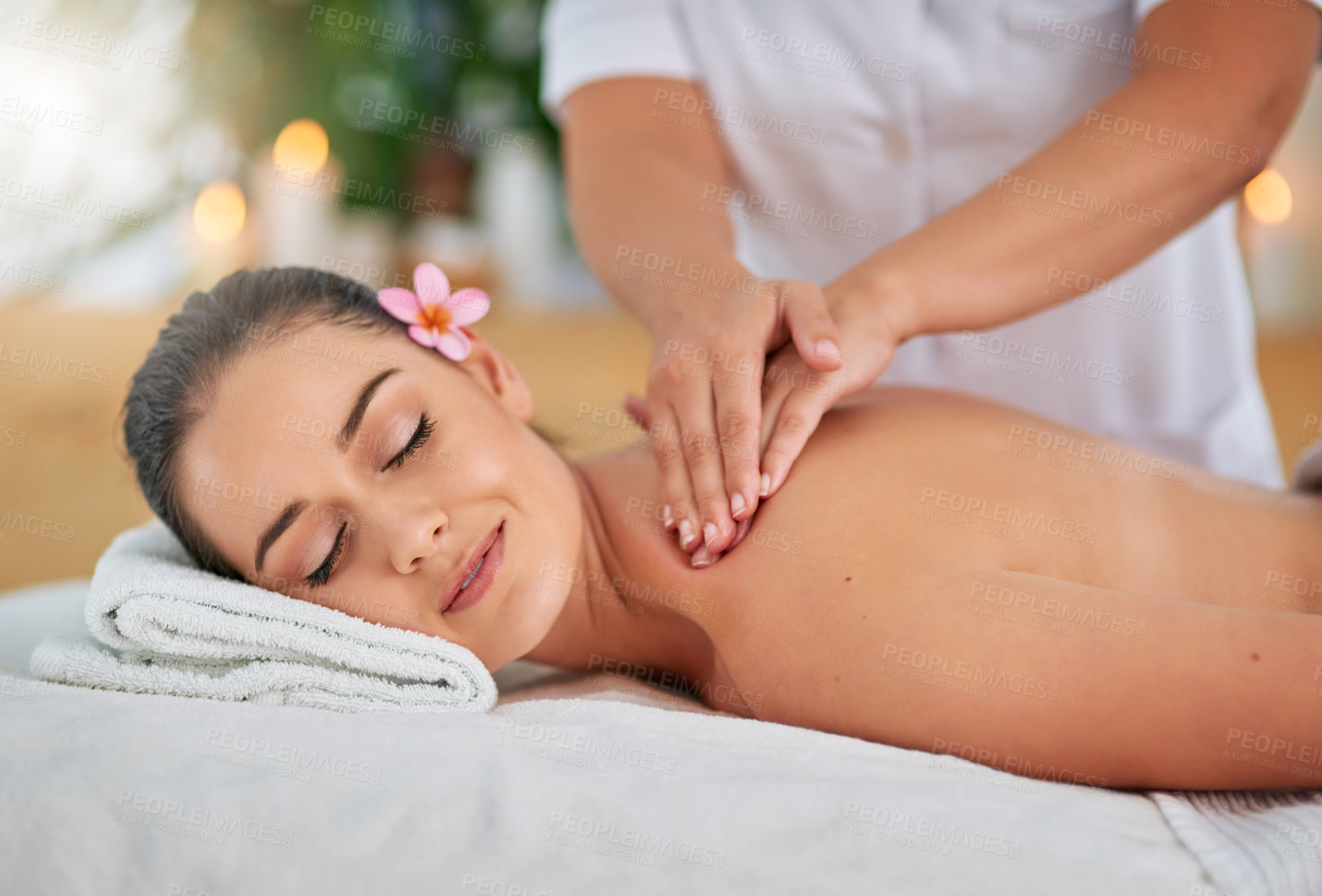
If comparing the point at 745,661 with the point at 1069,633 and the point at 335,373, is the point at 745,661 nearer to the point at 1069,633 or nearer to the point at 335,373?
the point at 1069,633

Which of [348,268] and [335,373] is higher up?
[335,373]

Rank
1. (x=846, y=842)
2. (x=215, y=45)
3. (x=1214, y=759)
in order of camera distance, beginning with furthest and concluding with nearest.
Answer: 1. (x=215, y=45)
2. (x=1214, y=759)
3. (x=846, y=842)

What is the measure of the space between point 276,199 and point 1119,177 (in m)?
2.35

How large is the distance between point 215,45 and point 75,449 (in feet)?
4.05

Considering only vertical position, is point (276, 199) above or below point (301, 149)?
below

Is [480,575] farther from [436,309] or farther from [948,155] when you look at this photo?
[948,155]

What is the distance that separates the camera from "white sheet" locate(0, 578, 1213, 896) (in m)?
0.69

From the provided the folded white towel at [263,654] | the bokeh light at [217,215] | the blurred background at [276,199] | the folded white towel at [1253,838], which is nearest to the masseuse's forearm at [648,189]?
the folded white towel at [263,654]

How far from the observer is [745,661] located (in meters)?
0.97

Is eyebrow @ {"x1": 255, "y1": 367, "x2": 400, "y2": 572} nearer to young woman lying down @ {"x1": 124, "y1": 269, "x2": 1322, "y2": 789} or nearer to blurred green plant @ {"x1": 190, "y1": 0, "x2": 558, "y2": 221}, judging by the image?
young woman lying down @ {"x1": 124, "y1": 269, "x2": 1322, "y2": 789}

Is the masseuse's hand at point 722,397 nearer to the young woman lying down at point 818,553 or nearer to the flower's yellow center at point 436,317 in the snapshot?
the young woman lying down at point 818,553

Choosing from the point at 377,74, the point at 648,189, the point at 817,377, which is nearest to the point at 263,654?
the point at 817,377

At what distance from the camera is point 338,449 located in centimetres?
101

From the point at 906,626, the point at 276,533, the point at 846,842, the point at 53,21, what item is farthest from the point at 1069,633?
the point at 53,21
